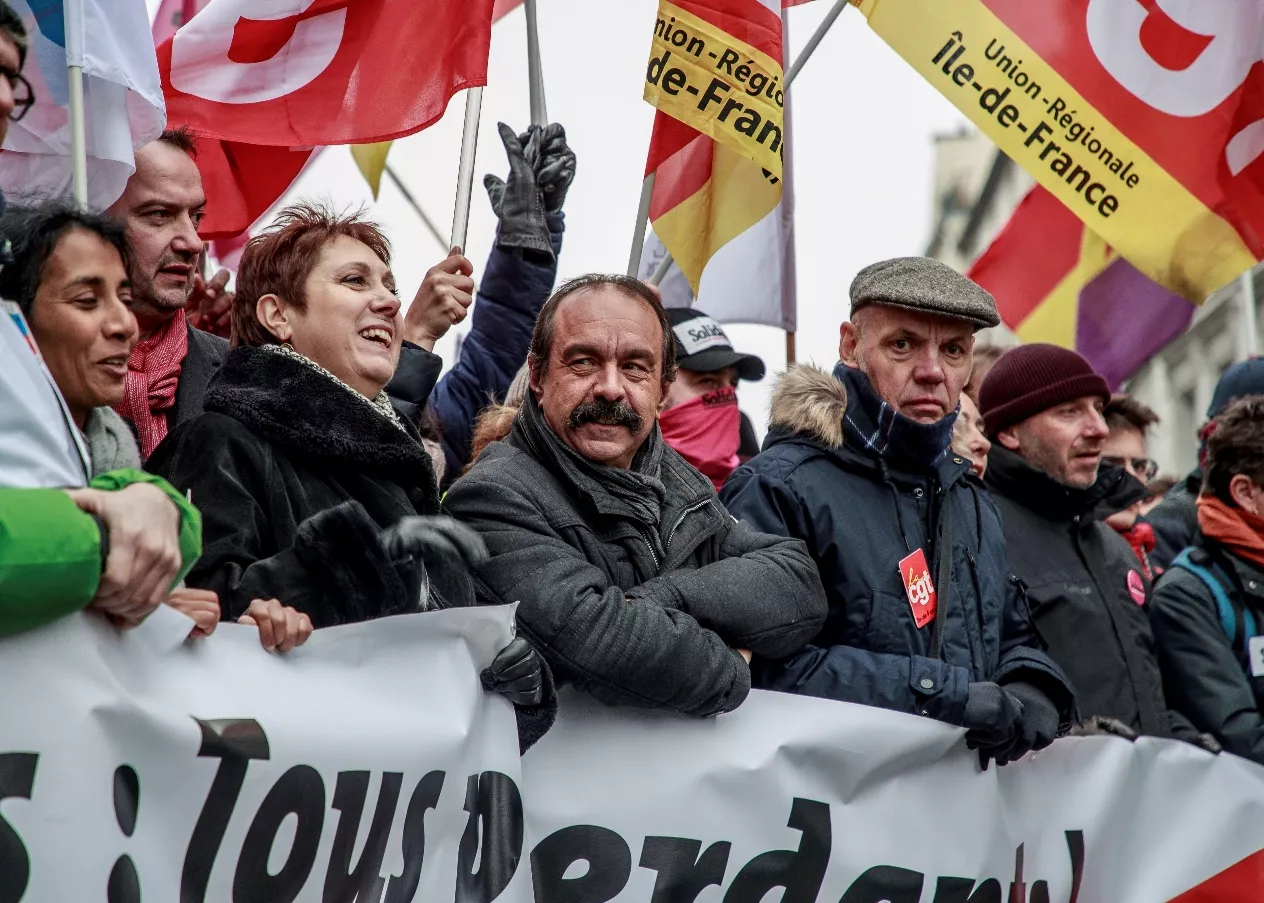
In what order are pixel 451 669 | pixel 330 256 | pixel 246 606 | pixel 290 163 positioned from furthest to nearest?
1. pixel 290 163
2. pixel 330 256
3. pixel 451 669
4. pixel 246 606

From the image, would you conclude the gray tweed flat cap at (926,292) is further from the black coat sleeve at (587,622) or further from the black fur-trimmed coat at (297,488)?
the black fur-trimmed coat at (297,488)

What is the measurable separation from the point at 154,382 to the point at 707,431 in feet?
7.84

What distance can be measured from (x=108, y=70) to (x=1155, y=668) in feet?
10.6

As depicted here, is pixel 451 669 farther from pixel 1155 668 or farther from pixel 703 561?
pixel 1155 668

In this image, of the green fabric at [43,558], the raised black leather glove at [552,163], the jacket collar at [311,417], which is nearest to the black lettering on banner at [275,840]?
the green fabric at [43,558]

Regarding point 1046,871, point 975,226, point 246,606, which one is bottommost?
point 1046,871

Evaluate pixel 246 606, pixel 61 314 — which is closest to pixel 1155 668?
pixel 246 606

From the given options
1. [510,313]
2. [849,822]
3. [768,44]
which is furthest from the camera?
[768,44]

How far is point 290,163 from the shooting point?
5.80 meters

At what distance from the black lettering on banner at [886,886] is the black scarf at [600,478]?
3.17ft

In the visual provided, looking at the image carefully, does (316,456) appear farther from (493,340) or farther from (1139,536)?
(1139,536)

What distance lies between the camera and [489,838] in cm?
327

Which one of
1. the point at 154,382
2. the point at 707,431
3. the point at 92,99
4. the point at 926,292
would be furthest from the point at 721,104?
the point at 154,382

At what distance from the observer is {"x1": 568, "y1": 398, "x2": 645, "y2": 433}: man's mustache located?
3.74 metres
